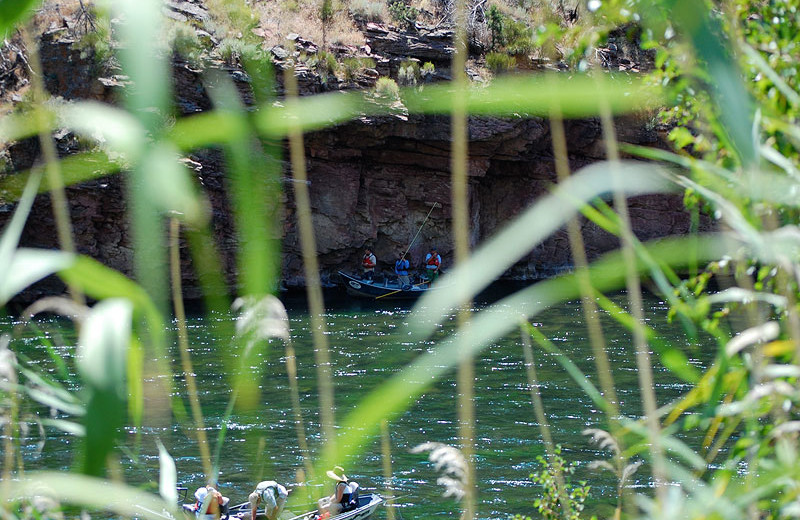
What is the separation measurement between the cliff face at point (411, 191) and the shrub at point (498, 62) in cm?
198

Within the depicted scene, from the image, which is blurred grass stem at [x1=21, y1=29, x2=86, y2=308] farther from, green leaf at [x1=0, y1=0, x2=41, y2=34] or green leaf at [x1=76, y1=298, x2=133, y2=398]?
green leaf at [x1=76, y1=298, x2=133, y2=398]

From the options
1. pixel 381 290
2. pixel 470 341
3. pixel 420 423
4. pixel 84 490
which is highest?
pixel 381 290

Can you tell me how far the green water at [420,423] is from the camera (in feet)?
34.1

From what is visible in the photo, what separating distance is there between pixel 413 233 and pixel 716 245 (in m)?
30.0

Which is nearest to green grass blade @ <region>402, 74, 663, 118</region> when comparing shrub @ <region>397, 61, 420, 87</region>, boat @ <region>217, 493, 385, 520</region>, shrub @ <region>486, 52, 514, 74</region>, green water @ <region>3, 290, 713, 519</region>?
green water @ <region>3, 290, 713, 519</region>

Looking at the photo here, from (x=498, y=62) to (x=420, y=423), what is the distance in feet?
65.9

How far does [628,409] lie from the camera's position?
43.2ft

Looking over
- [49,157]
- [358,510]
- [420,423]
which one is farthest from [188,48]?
[420,423]

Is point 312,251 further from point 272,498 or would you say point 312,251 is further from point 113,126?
point 272,498

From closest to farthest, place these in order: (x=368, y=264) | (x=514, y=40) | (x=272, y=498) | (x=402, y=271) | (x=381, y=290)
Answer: (x=272, y=498)
(x=381, y=290)
(x=368, y=264)
(x=402, y=271)
(x=514, y=40)

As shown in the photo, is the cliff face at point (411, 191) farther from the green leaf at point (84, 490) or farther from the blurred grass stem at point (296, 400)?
the green leaf at point (84, 490)

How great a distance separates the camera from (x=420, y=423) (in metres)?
12.8

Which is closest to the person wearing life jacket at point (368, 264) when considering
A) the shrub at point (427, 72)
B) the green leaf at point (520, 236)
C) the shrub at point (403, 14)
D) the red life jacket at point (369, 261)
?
the red life jacket at point (369, 261)

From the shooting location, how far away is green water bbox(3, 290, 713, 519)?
10398mm
